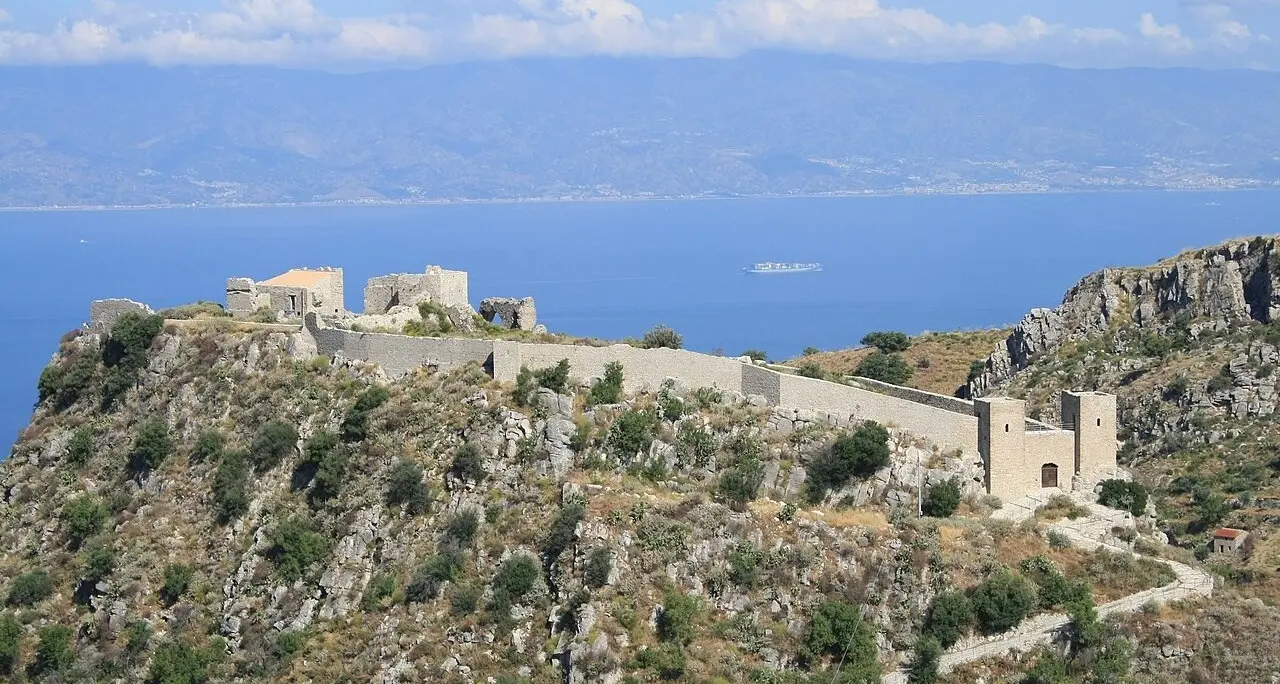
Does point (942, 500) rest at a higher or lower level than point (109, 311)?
lower

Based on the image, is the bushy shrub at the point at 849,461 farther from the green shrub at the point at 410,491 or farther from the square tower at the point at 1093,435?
the green shrub at the point at 410,491

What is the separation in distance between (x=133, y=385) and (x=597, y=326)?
84.0 m

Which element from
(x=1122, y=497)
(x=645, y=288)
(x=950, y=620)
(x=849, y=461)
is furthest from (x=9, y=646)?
(x=645, y=288)

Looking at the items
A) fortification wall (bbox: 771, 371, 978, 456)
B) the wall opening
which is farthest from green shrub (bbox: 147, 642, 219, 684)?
the wall opening

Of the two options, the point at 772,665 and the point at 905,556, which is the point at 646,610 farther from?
the point at 905,556

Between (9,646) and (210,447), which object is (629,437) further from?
(9,646)

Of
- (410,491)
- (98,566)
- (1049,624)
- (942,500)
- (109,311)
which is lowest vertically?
(1049,624)

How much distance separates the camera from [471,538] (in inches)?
1478

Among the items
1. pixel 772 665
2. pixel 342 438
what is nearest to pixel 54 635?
pixel 342 438

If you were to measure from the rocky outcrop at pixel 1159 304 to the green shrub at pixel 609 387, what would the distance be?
24.8 metres

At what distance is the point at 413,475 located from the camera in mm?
38656

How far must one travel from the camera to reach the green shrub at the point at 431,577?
Result: 36500 millimetres

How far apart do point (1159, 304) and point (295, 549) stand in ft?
117

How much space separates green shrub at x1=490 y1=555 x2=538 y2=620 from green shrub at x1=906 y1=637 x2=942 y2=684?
25.2 feet
